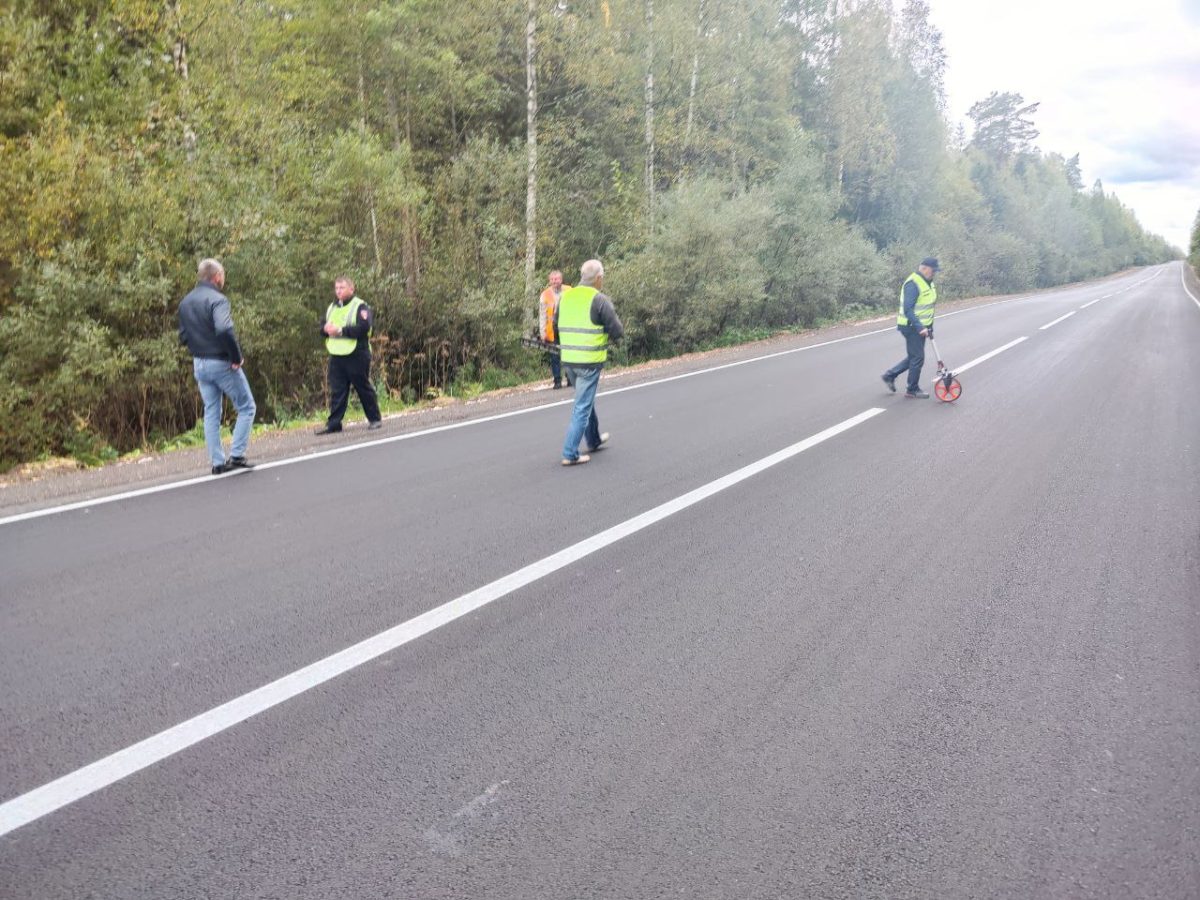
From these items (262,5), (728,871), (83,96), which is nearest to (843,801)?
(728,871)

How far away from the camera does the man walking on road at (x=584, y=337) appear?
7.77m

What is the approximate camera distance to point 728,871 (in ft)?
8.10

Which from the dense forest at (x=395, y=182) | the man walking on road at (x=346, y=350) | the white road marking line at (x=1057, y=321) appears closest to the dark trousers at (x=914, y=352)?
the man walking on road at (x=346, y=350)

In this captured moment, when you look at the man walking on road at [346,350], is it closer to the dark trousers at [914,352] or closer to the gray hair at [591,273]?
the gray hair at [591,273]

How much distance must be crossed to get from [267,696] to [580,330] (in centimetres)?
503

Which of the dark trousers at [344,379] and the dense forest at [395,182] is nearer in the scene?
the dark trousers at [344,379]

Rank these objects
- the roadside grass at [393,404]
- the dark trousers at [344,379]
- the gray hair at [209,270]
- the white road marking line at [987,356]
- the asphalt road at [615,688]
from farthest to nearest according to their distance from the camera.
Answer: the white road marking line at [987,356]
the dark trousers at [344,379]
the roadside grass at [393,404]
the gray hair at [209,270]
the asphalt road at [615,688]

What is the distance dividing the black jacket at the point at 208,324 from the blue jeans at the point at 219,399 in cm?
11

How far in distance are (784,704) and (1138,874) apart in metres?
1.28

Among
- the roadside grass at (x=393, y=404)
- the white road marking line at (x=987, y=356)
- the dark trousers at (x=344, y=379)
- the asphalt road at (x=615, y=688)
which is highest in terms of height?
the dark trousers at (x=344, y=379)

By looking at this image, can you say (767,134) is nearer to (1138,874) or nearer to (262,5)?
(262,5)

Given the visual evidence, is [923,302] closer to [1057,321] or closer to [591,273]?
[591,273]

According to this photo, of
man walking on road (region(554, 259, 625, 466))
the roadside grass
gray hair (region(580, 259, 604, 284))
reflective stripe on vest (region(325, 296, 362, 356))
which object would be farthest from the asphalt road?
the roadside grass

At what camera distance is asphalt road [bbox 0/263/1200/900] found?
254 centimetres
